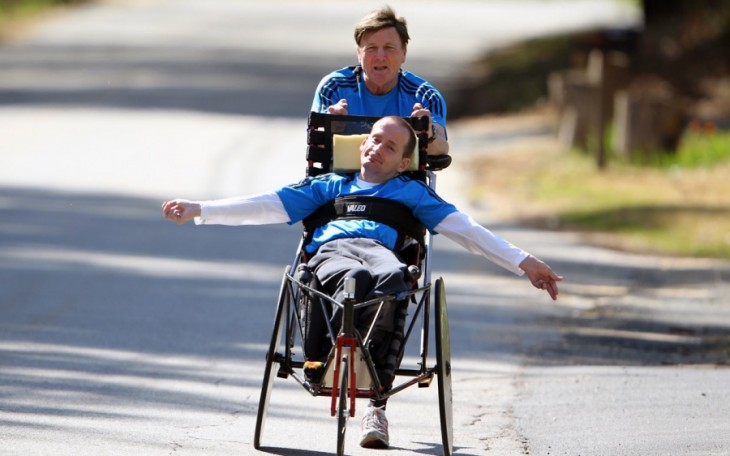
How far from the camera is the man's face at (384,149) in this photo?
6.68 meters

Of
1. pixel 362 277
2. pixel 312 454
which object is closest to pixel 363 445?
pixel 312 454

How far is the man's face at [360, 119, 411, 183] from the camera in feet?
21.9

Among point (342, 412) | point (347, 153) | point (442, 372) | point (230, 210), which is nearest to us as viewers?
point (342, 412)

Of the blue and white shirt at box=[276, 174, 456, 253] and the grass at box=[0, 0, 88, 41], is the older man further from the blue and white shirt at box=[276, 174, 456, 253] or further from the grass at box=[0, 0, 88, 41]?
the grass at box=[0, 0, 88, 41]

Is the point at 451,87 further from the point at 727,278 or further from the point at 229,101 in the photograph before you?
the point at 727,278

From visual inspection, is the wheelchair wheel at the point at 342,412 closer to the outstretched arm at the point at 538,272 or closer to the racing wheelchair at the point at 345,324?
the racing wheelchair at the point at 345,324

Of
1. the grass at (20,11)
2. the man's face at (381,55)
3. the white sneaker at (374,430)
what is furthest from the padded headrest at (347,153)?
the grass at (20,11)

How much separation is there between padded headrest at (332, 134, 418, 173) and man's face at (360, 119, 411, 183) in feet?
0.58

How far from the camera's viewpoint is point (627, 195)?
16.2 m

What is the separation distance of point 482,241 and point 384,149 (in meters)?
0.66

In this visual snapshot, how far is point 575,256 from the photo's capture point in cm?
1325

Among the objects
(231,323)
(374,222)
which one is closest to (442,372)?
(374,222)

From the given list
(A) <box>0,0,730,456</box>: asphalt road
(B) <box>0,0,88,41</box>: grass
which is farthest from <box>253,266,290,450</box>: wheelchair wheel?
(B) <box>0,0,88,41</box>: grass

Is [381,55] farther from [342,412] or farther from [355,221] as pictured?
[342,412]
